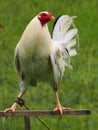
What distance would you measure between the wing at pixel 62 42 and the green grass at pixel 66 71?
1.05 m

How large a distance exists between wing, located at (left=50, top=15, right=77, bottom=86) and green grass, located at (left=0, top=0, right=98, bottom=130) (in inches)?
41.5

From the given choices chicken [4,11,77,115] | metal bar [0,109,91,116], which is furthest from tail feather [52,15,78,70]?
metal bar [0,109,91,116]

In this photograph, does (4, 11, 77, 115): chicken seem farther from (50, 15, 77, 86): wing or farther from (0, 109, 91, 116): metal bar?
(0, 109, 91, 116): metal bar

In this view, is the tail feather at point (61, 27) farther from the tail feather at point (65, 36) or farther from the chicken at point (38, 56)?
the chicken at point (38, 56)

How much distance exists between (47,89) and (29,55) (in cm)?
296

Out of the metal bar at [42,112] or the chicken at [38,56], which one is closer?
the metal bar at [42,112]

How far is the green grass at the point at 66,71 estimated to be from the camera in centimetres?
898

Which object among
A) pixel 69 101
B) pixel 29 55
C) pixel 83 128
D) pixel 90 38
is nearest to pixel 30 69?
pixel 29 55

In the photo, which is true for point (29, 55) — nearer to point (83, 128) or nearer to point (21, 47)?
point (21, 47)

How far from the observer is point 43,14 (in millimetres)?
7246

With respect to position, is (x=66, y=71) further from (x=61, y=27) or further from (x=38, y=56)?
(x=38, y=56)

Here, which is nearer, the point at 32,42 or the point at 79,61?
the point at 32,42

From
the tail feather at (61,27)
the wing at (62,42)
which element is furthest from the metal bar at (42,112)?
the tail feather at (61,27)

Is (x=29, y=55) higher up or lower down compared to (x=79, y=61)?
higher up
